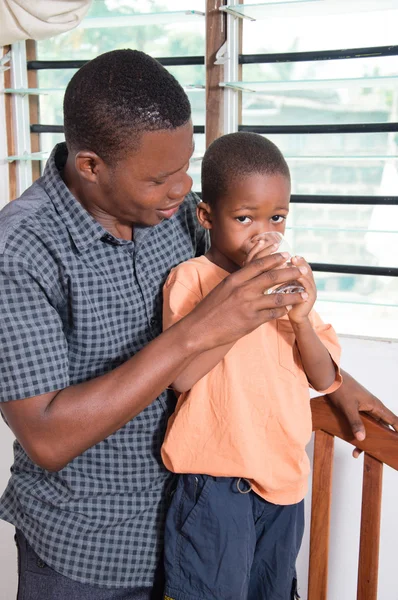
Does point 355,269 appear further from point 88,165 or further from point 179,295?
point 88,165

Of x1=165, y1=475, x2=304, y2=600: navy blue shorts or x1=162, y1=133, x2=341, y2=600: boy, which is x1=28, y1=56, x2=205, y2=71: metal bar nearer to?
x1=162, y1=133, x2=341, y2=600: boy

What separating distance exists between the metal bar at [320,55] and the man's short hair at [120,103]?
1.04 m

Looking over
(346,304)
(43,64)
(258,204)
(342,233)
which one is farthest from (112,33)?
(258,204)

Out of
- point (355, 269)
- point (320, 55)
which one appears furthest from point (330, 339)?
point (320, 55)

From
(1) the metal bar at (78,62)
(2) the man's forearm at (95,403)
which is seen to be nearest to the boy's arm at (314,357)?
(2) the man's forearm at (95,403)

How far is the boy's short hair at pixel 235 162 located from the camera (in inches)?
47.1

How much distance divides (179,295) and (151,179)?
22 cm

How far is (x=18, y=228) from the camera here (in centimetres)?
103

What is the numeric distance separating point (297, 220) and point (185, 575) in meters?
1.20

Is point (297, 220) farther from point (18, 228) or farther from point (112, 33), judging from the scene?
point (18, 228)

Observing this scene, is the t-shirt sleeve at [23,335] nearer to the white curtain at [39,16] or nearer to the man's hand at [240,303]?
the man's hand at [240,303]

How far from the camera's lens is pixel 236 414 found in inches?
45.7

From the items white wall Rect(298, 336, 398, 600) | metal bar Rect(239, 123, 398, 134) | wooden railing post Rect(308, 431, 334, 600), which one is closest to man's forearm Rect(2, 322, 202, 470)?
wooden railing post Rect(308, 431, 334, 600)

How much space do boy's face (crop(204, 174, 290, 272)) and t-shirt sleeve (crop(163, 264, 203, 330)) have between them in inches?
3.4
